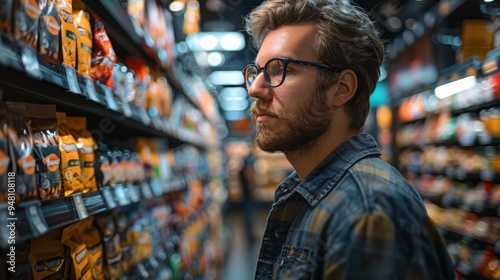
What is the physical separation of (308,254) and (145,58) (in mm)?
1957

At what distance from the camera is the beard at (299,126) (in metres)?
1.41

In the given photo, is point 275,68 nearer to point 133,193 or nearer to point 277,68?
point 277,68

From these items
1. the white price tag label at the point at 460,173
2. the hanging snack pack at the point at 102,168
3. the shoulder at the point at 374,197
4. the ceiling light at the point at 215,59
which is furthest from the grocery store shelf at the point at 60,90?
the ceiling light at the point at 215,59

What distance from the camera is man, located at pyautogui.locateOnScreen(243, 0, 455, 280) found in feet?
3.79

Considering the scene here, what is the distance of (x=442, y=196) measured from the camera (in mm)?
4543

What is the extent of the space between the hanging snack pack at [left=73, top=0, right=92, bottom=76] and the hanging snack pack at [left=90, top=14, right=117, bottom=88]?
7cm

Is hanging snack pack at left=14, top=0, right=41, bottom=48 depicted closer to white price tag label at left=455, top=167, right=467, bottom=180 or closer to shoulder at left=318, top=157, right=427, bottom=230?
shoulder at left=318, top=157, right=427, bottom=230

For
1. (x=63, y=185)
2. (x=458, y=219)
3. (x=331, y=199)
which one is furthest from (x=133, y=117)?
(x=458, y=219)

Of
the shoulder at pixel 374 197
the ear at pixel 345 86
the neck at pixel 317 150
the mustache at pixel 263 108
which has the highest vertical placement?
the ear at pixel 345 86

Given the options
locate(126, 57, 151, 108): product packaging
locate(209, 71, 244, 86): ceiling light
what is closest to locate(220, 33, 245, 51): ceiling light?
locate(209, 71, 244, 86): ceiling light

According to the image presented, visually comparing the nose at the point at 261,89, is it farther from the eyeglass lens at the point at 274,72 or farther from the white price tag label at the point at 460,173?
the white price tag label at the point at 460,173

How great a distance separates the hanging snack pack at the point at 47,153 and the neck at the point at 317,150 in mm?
664

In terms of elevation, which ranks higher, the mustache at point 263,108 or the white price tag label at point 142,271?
the mustache at point 263,108

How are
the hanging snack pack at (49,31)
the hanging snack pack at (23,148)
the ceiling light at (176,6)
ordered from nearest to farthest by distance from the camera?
1. the hanging snack pack at (23,148)
2. the hanging snack pack at (49,31)
3. the ceiling light at (176,6)
